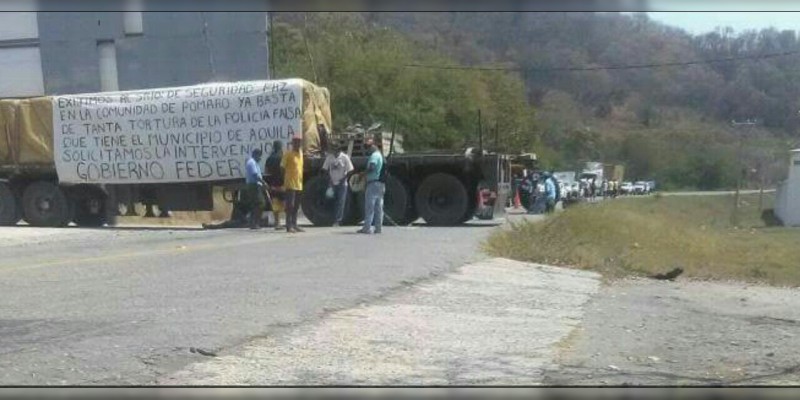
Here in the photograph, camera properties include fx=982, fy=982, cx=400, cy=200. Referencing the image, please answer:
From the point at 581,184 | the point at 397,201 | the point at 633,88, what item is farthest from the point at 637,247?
the point at 581,184

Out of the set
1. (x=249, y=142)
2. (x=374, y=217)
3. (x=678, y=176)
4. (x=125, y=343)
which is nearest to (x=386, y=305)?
(x=125, y=343)

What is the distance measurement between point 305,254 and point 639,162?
11.1 m

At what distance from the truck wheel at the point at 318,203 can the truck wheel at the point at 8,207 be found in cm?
602

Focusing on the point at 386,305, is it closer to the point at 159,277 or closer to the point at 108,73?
the point at 159,277

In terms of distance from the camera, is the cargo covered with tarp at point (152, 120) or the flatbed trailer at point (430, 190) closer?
the cargo covered with tarp at point (152, 120)

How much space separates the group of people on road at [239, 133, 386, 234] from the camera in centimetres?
1508

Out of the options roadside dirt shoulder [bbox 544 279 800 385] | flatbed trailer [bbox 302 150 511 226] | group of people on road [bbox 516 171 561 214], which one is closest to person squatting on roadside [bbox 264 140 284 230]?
flatbed trailer [bbox 302 150 511 226]

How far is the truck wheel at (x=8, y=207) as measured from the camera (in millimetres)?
19859

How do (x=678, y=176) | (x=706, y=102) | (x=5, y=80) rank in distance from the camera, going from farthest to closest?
(x=5, y=80) < (x=678, y=176) < (x=706, y=102)

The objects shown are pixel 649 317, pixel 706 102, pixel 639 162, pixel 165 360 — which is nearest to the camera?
pixel 165 360

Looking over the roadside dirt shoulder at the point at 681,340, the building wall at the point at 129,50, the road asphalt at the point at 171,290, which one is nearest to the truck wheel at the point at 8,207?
the road asphalt at the point at 171,290

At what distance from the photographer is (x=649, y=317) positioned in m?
9.29

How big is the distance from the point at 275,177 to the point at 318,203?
1513 millimetres

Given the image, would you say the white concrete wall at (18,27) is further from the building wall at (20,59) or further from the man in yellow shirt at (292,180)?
the man in yellow shirt at (292,180)
